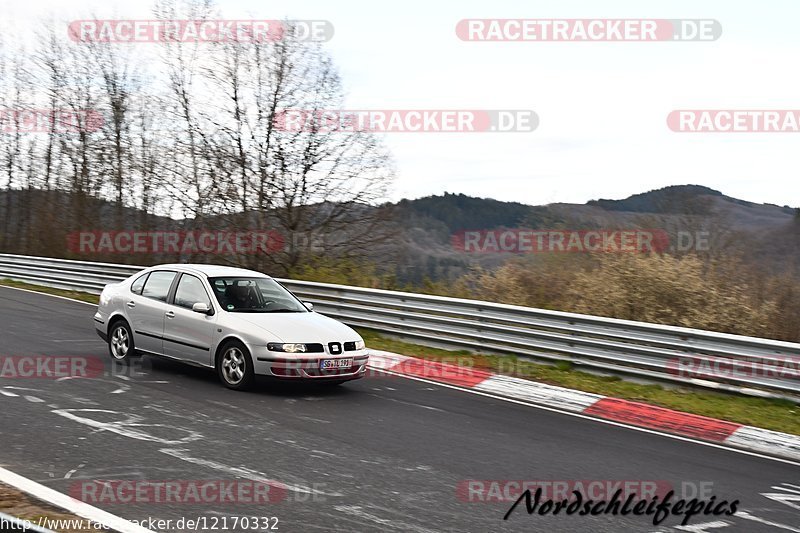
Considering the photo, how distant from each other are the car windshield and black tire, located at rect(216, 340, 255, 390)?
0.57m

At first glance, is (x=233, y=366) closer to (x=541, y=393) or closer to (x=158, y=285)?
(x=158, y=285)

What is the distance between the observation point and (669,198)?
39656mm

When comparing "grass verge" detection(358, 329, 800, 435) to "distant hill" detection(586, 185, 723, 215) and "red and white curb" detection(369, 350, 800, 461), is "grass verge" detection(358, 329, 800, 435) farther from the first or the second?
"distant hill" detection(586, 185, 723, 215)

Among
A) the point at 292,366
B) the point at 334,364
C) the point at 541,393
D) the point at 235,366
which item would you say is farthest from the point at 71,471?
the point at 541,393

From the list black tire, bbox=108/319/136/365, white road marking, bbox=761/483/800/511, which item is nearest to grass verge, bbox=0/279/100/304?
black tire, bbox=108/319/136/365

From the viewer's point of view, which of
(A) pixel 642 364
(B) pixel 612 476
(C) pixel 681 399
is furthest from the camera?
(A) pixel 642 364

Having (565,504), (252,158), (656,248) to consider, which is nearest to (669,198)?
(656,248)

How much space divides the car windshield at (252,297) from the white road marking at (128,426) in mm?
2470

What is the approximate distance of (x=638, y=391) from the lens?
422 inches

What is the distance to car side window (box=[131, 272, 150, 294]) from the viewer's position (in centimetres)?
1089

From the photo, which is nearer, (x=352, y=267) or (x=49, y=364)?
(x=49, y=364)

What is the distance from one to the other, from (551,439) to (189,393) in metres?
4.25

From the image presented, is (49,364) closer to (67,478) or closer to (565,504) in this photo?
(67,478)

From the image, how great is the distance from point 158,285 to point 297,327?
2.47 metres
